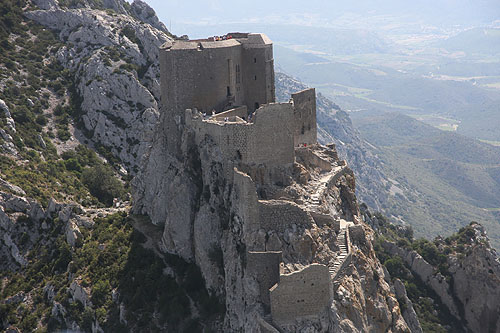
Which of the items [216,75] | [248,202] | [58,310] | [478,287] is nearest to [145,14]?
[216,75]

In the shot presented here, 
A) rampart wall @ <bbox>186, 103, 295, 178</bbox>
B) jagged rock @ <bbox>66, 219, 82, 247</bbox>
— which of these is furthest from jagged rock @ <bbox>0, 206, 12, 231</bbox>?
rampart wall @ <bbox>186, 103, 295, 178</bbox>

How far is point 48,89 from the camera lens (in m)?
122

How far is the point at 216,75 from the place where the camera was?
228 feet

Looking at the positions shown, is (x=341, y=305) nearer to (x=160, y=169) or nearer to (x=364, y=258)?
(x=364, y=258)

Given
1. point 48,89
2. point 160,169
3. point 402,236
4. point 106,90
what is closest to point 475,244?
point 402,236

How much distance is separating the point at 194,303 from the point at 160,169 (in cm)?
1487

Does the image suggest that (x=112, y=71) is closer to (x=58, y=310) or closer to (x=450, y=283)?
(x=58, y=310)

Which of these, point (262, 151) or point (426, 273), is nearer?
point (262, 151)

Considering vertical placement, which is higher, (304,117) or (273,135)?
(273,135)

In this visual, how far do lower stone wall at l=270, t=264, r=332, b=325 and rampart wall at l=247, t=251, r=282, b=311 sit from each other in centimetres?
168

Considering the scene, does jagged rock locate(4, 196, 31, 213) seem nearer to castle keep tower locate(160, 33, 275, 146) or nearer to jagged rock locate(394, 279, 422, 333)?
castle keep tower locate(160, 33, 275, 146)

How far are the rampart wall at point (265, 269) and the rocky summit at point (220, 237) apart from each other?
0.08m

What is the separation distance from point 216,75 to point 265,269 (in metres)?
21.2

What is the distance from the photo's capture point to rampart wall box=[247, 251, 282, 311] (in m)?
55.8
